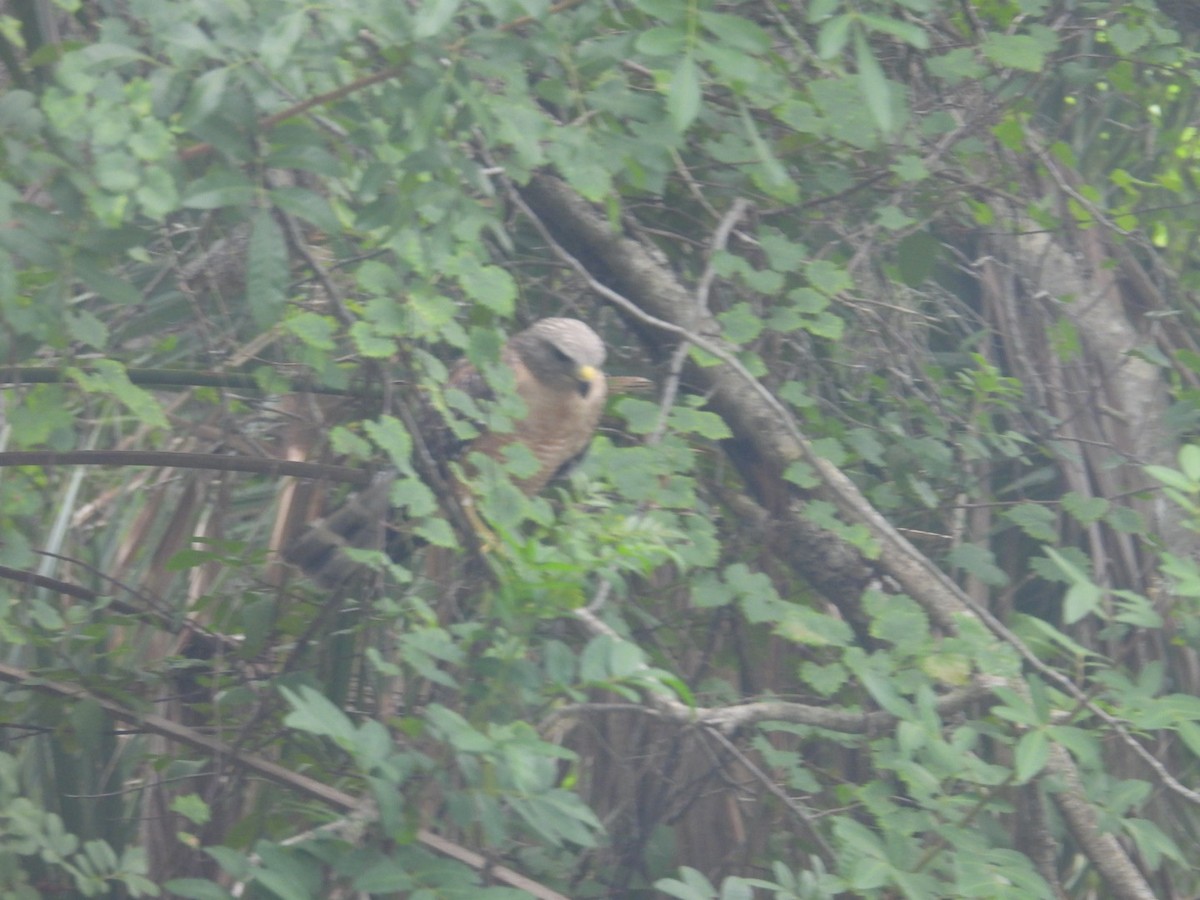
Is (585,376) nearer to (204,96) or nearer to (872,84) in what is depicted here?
(872,84)

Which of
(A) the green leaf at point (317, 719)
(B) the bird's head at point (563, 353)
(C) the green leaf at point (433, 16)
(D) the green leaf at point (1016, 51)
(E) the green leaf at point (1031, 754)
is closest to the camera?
(C) the green leaf at point (433, 16)

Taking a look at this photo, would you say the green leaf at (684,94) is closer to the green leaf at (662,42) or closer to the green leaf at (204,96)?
the green leaf at (662,42)

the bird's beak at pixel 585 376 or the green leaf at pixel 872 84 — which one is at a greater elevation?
the green leaf at pixel 872 84

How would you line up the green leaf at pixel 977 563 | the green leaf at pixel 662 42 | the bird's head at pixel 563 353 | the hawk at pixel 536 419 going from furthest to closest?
the bird's head at pixel 563 353 < the green leaf at pixel 977 563 < the hawk at pixel 536 419 < the green leaf at pixel 662 42

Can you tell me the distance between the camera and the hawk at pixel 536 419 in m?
2.79

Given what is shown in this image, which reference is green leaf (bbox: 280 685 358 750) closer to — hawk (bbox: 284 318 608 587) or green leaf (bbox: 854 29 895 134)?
hawk (bbox: 284 318 608 587)

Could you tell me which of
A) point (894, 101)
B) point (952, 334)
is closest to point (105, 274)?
point (894, 101)

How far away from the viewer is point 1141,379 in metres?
3.44

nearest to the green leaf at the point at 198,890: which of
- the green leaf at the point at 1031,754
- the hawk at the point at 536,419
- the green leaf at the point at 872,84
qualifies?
the hawk at the point at 536,419

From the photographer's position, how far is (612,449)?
2.36 metres

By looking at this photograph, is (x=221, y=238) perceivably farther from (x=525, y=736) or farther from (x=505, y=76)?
(x=525, y=736)

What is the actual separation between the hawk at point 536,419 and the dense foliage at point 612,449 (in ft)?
0.24

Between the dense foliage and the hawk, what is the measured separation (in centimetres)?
7

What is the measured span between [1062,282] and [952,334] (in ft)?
1.01
